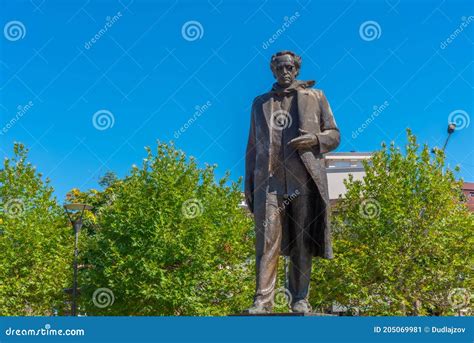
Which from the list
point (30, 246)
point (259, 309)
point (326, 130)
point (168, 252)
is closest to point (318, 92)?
point (326, 130)

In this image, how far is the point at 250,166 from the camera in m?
9.96

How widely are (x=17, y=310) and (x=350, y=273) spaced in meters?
14.8

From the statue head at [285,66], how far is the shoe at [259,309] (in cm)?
312

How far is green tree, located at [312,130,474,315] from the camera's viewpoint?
100 feet

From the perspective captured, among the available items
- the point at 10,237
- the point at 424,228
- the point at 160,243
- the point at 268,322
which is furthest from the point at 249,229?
the point at 268,322

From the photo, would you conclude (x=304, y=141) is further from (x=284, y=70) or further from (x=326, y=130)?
(x=284, y=70)

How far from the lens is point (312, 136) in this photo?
9547 mm

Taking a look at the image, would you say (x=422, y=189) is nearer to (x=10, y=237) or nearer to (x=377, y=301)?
(x=377, y=301)

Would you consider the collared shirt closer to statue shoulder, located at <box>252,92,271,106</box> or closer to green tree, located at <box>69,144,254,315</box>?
statue shoulder, located at <box>252,92,271,106</box>

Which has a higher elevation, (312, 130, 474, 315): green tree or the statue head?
(312, 130, 474, 315): green tree

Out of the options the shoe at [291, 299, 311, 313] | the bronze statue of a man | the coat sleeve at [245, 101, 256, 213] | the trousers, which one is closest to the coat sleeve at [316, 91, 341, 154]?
the bronze statue of a man

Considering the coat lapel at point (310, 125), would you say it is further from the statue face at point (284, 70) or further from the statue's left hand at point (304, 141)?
the statue face at point (284, 70)

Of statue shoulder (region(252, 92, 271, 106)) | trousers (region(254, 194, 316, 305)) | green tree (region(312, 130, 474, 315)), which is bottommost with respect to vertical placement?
trousers (region(254, 194, 316, 305))

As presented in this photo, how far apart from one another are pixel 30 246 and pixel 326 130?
985 inches
